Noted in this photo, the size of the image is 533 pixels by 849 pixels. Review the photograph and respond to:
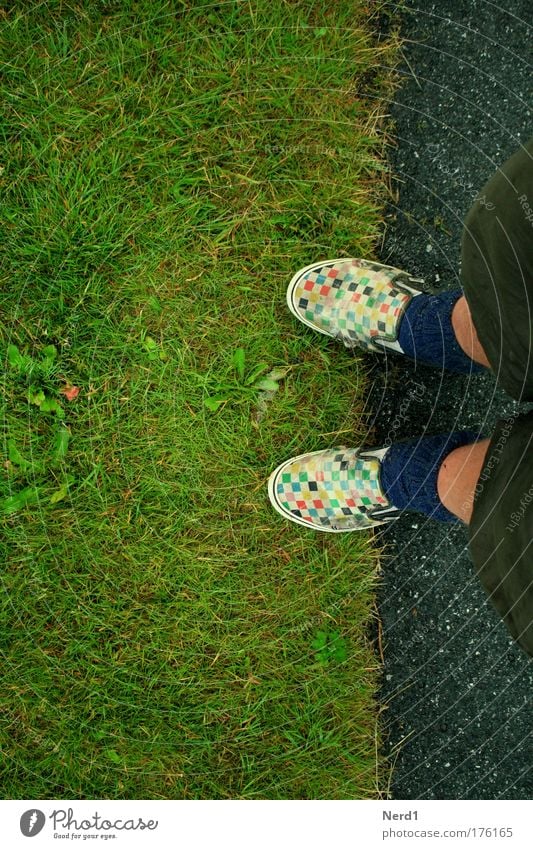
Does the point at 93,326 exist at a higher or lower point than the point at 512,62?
lower

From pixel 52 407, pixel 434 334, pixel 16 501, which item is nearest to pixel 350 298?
pixel 434 334

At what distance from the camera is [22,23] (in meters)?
1.22

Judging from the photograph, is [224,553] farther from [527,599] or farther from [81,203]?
[81,203]

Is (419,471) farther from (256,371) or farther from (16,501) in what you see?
(16,501)

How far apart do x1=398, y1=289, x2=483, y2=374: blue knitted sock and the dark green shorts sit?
215mm

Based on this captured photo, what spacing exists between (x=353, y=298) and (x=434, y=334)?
0.57 ft

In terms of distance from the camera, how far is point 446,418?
1.28 metres

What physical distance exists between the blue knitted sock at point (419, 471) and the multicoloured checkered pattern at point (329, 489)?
0.11 ft

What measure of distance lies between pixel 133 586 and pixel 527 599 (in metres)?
0.72

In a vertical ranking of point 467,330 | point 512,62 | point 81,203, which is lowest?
A: point 81,203

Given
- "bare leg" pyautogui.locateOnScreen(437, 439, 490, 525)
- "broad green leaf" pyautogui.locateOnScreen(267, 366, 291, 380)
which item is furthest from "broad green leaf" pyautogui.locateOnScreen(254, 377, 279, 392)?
"bare leg" pyautogui.locateOnScreen(437, 439, 490, 525)

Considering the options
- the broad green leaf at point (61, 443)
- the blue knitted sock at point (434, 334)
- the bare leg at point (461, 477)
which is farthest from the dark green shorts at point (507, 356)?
the broad green leaf at point (61, 443)

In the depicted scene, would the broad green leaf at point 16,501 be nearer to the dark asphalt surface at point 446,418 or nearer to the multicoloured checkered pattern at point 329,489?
the multicoloured checkered pattern at point 329,489
